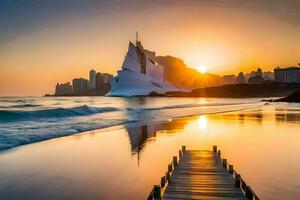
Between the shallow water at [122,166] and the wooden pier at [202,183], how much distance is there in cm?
113

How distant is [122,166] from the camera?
14078 mm

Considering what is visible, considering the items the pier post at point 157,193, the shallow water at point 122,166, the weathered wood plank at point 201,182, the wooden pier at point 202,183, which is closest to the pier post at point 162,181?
the wooden pier at point 202,183

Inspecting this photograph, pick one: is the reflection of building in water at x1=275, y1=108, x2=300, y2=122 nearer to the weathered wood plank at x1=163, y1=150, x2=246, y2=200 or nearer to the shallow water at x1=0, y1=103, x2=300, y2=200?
the shallow water at x1=0, y1=103, x2=300, y2=200

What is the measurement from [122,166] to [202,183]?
19.1 feet

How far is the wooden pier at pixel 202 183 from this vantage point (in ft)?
25.6

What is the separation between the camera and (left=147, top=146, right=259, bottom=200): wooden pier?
25.6ft

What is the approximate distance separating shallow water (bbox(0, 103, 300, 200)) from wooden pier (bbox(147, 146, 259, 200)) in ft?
3.69

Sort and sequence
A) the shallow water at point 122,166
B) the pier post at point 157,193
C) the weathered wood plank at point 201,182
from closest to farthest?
the pier post at point 157,193
the weathered wood plank at point 201,182
the shallow water at point 122,166

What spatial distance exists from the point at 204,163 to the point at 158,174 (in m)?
1.93

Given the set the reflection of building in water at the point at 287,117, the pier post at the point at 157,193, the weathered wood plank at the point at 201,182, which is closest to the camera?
the pier post at the point at 157,193

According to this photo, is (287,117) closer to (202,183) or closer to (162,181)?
(202,183)

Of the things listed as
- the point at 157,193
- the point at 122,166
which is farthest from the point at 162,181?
the point at 122,166

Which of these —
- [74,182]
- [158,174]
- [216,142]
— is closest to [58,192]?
[74,182]

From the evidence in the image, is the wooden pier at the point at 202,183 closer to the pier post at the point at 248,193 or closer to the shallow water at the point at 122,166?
the pier post at the point at 248,193
